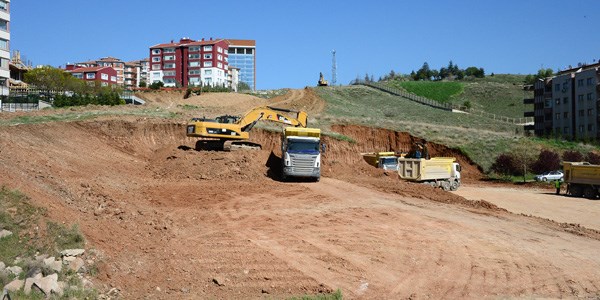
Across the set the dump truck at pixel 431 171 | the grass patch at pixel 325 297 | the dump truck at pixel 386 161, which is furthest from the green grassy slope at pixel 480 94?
the grass patch at pixel 325 297

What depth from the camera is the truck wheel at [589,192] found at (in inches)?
1458

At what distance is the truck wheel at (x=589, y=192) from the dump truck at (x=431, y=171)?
796 centimetres

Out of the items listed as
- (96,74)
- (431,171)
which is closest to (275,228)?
(431,171)

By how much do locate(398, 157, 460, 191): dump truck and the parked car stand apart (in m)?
14.9

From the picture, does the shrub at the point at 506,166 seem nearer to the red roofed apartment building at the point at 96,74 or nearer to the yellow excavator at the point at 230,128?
the yellow excavator at the point at 230,128

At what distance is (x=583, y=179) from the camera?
123 ft

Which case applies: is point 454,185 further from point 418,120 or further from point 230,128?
point 418,120

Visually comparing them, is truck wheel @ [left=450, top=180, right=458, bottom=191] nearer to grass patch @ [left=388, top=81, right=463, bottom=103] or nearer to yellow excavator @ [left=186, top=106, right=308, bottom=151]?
yellow excavator @ [left=186, top=106, right=308, bottom=151]

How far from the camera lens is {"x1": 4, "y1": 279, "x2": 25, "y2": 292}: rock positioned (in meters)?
11.3

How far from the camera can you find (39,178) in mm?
19766

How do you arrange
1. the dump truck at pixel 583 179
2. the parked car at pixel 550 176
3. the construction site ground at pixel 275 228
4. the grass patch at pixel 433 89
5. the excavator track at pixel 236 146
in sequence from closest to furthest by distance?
1. the construction site ground at pixel 275 228
2. the excavator track at pixel 236 146
3. the dump truck at pixel 583 179
4. the parked car at pixel 550 176
5. the grass patch at pixel 433 89

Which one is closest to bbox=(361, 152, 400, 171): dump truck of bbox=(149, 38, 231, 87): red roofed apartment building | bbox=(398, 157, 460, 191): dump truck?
bbox=(398, 157, 460, 191): dump truck

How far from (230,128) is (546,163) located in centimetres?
3316

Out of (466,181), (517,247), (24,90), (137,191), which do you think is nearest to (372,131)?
(466,181)
